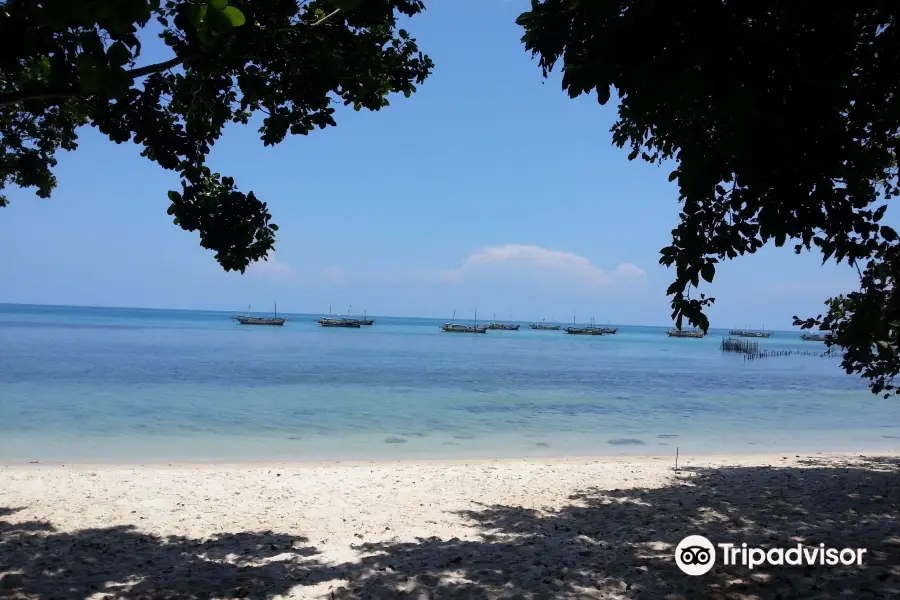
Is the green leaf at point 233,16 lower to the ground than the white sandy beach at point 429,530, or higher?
higher

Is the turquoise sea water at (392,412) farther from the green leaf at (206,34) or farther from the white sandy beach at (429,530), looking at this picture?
the green leaf at (206,34)

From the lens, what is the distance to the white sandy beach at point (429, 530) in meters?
4.27

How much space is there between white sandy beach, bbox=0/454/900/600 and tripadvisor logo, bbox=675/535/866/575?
0.35ft

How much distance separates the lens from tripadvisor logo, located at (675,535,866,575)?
456 cm

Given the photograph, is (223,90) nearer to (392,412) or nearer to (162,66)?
(162,66)

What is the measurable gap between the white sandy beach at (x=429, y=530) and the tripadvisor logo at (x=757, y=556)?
106 millimetres

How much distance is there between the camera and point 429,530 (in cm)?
607

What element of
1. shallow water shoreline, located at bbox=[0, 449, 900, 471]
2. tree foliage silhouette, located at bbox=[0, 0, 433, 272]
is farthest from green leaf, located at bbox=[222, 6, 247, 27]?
shallow water shoreline, located at bbox=[0, 449, 900, 471]

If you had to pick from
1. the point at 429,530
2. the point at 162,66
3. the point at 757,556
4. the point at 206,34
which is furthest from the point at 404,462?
the point at 206,34

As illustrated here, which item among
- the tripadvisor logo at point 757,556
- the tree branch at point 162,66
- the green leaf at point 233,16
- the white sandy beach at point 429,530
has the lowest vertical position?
the white sandy beach at point 429,530

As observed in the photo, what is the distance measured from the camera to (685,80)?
3.21 metres

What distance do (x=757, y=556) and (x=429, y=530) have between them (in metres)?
2.89

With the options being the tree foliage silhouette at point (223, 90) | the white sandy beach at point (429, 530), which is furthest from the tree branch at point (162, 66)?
the white sandy beach at point (429, 530)

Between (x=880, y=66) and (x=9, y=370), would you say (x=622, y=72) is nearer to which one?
(x=880, y=66)
